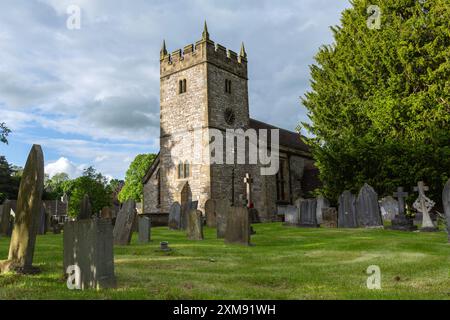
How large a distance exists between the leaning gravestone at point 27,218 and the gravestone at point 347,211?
12.5m

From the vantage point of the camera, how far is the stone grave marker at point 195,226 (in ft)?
39.1

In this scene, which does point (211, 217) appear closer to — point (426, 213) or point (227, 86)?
point (426, 213)

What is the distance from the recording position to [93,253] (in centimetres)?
513

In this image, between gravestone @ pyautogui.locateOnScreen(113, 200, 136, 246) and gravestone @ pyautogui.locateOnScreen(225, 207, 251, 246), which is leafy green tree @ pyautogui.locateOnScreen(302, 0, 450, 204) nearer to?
gravestone @ pyautogui.locateOnScreen(225, 207, 251, 246)

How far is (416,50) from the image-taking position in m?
19.1

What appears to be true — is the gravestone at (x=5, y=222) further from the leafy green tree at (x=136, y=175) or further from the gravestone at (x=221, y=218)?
the leafy green tree at (x=136, y=175)

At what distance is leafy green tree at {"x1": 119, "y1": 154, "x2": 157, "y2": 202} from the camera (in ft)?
159

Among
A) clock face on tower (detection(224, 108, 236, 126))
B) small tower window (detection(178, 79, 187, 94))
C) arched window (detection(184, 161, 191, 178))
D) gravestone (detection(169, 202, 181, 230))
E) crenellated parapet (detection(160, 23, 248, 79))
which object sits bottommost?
gravestone (detection(169, 202, 181, 230))

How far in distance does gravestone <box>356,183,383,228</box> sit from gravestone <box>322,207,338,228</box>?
1.02m

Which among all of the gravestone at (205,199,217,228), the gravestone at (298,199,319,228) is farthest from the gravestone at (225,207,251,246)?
the gravestone at (205,199,217,228)

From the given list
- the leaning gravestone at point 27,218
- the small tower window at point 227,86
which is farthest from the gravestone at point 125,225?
the small tower window at point 227,86

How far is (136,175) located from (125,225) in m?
39.6

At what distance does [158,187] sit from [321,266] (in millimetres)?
22241
